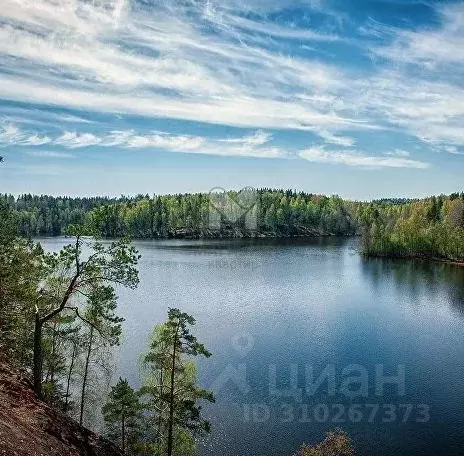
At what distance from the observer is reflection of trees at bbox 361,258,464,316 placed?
265ft

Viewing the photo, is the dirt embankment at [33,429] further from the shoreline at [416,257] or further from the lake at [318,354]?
the shoreline at [416,257]

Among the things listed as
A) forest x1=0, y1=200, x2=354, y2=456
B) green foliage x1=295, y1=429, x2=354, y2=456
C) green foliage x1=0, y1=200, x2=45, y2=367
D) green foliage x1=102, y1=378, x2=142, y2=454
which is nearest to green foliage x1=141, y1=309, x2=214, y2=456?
forest x1=0, y1=200, x2=354, y2=456

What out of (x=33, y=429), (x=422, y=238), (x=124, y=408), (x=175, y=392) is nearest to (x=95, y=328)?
(x=175, y=392)

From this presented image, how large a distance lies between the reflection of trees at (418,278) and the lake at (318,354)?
1.32ft

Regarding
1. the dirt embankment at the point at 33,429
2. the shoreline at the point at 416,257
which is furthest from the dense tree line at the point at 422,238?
the dirt embankment at the point at 33,429

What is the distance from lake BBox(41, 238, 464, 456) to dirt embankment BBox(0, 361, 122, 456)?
51.8 feet

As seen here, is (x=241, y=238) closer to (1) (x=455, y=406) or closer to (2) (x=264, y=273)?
(2) (x=264, y=273)

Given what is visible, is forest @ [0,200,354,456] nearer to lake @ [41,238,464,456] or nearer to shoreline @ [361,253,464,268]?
lake @ [41,238,464,456]

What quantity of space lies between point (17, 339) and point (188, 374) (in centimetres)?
1006

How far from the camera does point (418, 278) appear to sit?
99.1 metres

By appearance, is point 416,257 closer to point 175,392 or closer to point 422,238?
point 422,238

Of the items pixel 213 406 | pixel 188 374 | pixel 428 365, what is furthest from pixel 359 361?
pixel 188 374

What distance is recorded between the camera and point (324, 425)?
3434 centimetres

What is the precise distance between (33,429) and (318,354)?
37237 millimetres
